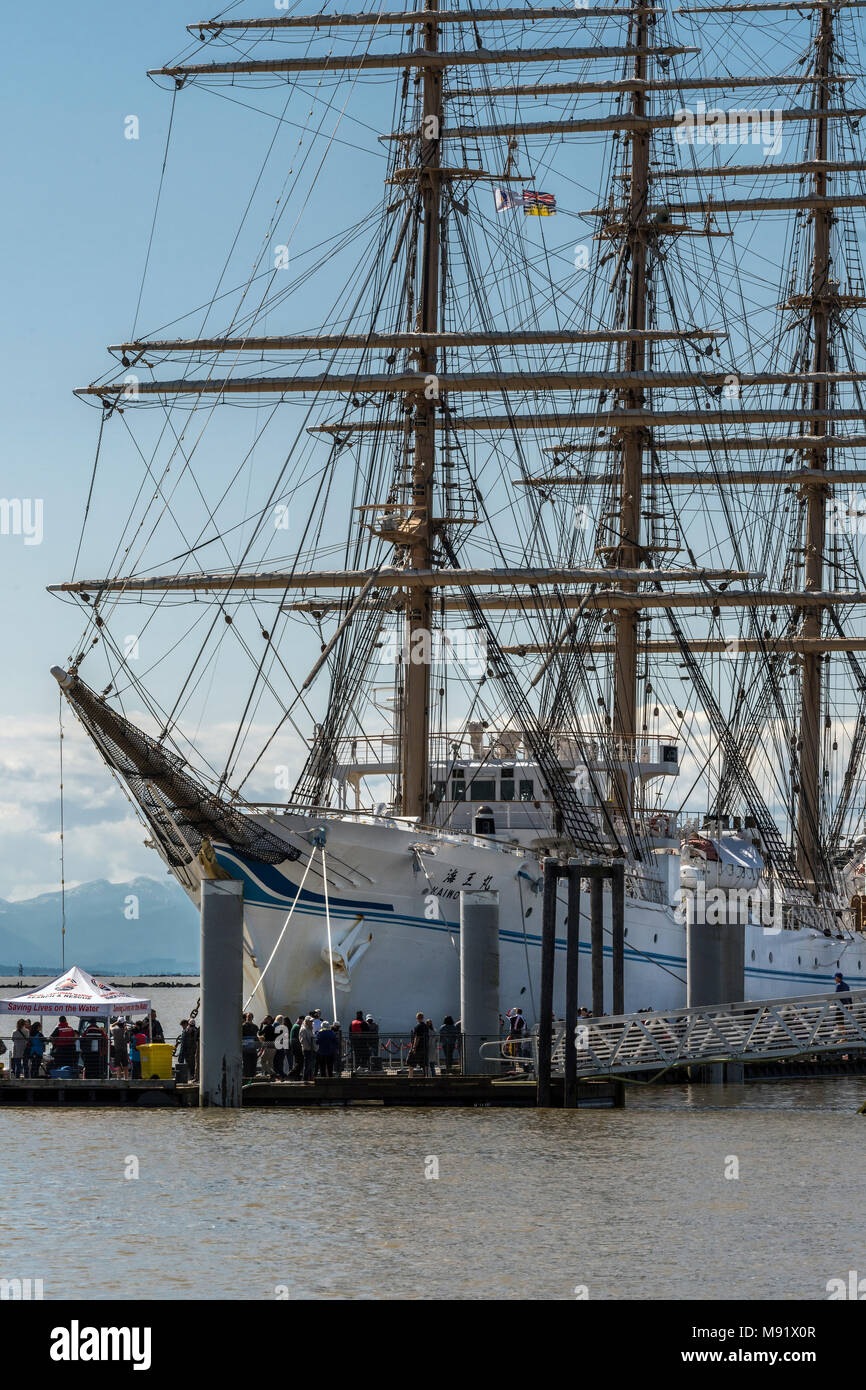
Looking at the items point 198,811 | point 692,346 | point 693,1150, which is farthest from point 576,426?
point 693,1150

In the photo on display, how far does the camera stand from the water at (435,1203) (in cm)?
2139

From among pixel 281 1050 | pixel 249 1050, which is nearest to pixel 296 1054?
pixel 281 1050

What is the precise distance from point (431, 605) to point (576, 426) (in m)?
9.06

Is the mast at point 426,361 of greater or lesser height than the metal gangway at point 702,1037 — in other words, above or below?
above

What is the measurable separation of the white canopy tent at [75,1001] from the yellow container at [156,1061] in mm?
699

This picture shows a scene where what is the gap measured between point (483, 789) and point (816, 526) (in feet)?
74.1

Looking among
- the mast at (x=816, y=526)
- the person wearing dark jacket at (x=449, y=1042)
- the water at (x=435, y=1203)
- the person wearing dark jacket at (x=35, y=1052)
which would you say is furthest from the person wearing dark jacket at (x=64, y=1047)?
the mast at (x=816, y=526)

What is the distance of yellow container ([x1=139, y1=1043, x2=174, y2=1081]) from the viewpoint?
3469cm

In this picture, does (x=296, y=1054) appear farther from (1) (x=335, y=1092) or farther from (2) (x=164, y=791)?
(2) (x=164, y=791)

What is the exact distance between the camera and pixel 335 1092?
110ft

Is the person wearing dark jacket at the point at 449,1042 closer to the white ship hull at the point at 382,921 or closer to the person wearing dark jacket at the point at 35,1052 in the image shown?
the white ship hull at the point at 382,921

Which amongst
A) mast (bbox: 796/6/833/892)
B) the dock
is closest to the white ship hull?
the dock

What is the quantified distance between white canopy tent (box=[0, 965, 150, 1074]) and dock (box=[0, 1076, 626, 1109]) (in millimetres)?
1473

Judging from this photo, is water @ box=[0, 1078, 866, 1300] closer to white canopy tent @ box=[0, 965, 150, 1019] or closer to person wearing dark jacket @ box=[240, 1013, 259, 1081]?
person wearing dark jacket @ box=[240, 1013, 259, 1081]
